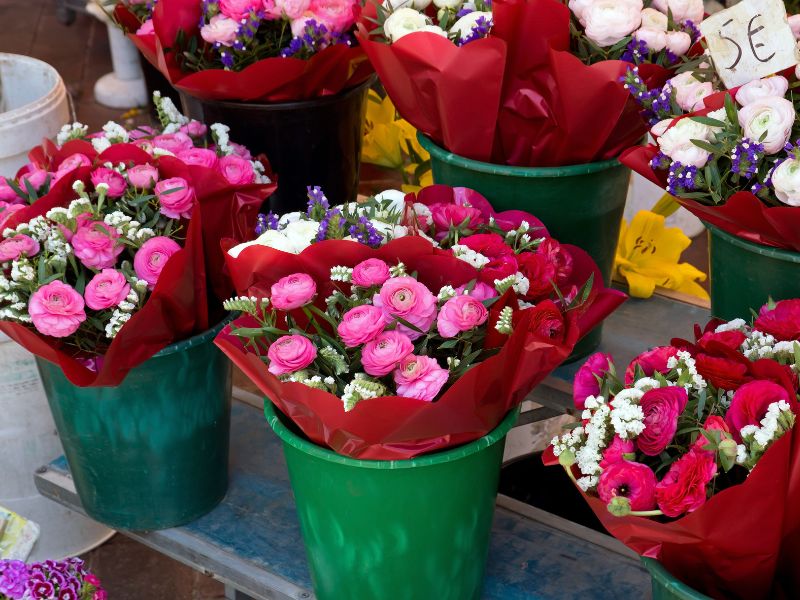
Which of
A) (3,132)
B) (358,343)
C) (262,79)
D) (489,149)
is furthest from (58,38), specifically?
(358,343)

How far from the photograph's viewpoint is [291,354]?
1.08m

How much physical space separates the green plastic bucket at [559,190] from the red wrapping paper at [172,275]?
0.29 meters

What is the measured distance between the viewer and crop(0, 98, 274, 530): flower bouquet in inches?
52.0

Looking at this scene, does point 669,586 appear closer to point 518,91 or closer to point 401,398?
point 401,398

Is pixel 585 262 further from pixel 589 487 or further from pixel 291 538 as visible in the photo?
pixel 291 538

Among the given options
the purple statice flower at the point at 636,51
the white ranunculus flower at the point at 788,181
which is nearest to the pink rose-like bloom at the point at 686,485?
the white ranunculus flower at the point at 788,181

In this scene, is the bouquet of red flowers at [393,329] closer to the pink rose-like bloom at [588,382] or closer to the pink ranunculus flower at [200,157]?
the pink rose-like bloom at [588,382]

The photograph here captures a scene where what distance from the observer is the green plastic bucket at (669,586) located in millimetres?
934

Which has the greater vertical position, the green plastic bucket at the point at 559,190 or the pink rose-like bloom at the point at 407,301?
the pink rose-like bloom at the point at 407,301

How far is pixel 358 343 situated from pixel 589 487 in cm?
29

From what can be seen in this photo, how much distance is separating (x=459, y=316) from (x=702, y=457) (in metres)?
0.30

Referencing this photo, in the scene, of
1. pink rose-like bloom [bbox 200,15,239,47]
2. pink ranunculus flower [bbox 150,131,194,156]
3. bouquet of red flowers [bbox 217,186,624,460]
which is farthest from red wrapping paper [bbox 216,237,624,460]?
pink rose-like bloom [bbox 200,15,239,47]

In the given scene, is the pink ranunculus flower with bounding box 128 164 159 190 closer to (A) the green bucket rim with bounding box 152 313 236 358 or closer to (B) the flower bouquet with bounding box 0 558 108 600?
(A) the green bucket rim with bounding box 152 313 236 358

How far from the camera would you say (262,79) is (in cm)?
164
